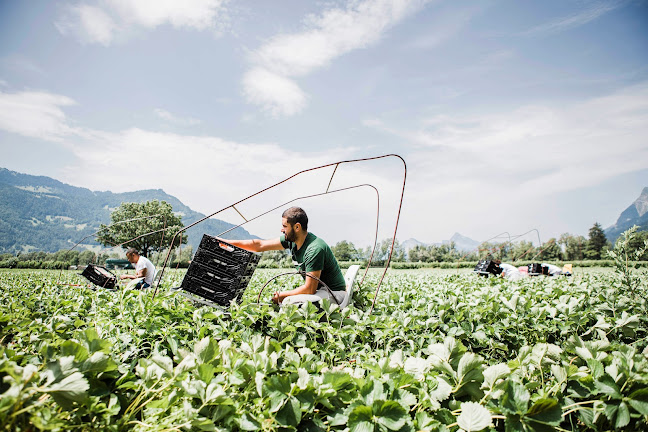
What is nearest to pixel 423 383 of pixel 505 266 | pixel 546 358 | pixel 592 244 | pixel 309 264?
pixel 546 358

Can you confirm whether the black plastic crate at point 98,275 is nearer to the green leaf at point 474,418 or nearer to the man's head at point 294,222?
the man's head at point 294,222

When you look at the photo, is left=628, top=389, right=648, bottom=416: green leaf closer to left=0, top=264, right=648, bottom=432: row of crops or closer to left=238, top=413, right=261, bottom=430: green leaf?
left=0, top=264, right=648, bottom=432: row of crops

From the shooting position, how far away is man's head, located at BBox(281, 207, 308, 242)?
3.96 meters

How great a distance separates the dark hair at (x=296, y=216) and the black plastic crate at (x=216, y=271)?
70 cm

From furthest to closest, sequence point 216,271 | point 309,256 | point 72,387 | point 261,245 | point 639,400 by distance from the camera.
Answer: point 261,245, point 309,256, point 216,271, point 639,400, point 72,387

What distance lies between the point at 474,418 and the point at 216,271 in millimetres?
2813

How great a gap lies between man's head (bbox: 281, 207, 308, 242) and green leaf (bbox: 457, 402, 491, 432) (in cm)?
302

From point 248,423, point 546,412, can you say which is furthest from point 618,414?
point 248,423

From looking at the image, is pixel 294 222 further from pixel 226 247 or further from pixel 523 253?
pixel 523 253

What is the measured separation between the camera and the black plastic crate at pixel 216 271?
11.1ft

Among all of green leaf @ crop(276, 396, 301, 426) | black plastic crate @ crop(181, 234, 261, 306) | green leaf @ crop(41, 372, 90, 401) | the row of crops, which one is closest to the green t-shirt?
black plastic crate @ crop(181, 234, 261, 306)

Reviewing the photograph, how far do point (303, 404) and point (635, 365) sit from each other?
1.31m

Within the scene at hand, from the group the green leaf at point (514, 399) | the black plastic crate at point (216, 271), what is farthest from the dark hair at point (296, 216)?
the green leaf at point (514, 399)

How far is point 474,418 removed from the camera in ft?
3.56
